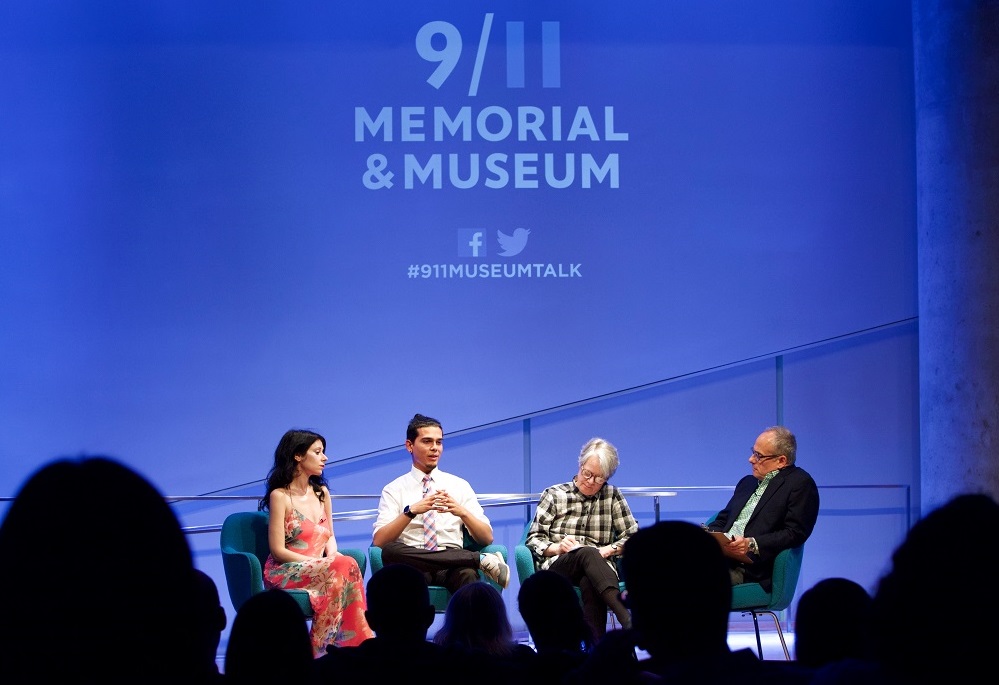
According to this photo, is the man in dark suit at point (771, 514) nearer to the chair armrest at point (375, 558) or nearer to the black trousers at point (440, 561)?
the black trousers at point (440, 561)

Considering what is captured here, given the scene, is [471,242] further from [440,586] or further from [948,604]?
[948,604]

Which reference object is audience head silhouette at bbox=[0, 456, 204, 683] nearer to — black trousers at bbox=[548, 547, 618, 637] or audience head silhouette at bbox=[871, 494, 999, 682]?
audience head silhouette at bbox=[871, 494, 999, 682]

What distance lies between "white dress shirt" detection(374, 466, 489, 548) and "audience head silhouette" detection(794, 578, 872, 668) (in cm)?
301

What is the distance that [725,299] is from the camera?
6238mm

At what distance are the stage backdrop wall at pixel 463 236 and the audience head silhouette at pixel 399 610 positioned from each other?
3.80 m

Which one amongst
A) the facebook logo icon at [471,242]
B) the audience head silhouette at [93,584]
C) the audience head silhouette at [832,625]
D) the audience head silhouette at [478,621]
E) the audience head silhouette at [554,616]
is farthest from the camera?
the facebook logo icon at [471,242]

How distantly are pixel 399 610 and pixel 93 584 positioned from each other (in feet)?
5.13

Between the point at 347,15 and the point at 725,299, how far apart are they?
2.77m

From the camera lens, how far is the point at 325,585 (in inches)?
183

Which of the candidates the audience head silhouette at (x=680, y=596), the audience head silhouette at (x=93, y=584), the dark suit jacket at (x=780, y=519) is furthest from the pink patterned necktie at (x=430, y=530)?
the audience head silhouette at (x=93, y=584)

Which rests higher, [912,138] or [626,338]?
[912,138]

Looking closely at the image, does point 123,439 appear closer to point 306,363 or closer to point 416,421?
point 306,363

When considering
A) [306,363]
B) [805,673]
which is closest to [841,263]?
[306,363]

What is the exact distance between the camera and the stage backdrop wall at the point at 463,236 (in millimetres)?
6023
